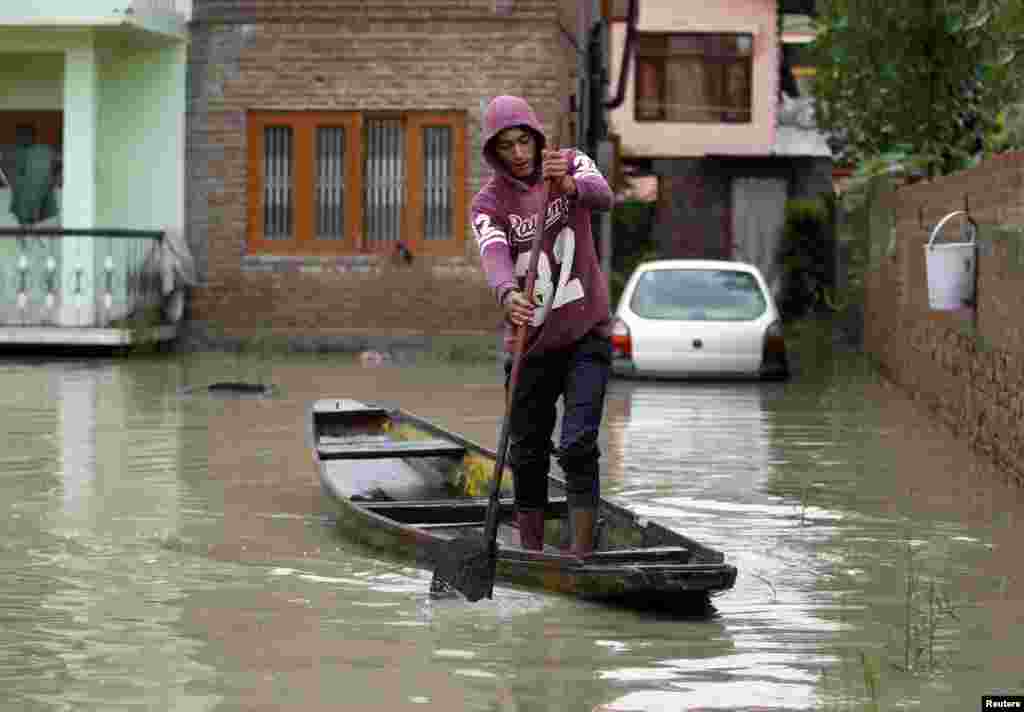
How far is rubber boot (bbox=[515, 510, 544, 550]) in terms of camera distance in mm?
9484

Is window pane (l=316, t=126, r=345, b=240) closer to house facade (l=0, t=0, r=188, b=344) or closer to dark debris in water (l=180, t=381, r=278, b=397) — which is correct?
house facade (l=0, t=0, r=188, b=344)

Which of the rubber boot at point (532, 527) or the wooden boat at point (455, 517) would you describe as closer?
the wooden boat at point (455, 517)

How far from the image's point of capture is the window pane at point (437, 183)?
2525cm

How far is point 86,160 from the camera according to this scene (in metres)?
24.1

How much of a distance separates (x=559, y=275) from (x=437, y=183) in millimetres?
16387

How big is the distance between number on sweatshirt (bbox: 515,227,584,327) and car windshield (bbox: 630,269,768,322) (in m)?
12.6

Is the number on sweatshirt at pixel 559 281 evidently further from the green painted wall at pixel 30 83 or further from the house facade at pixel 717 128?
the house facade at pixel 717 128

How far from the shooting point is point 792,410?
18641 mm

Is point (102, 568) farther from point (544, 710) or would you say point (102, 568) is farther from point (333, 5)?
point (333, 5)

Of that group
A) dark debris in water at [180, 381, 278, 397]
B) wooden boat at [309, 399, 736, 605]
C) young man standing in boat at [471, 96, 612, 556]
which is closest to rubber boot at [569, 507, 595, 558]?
young man standing in boat at [471, 96, 612, 556]

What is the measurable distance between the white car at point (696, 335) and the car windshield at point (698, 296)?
0.4 inches

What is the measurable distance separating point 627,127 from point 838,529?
34.4 m

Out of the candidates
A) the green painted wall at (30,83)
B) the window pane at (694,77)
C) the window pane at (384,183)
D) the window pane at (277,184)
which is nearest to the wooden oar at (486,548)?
the window pane at (384,183)

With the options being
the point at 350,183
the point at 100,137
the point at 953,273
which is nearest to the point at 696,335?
the point at 350,183
